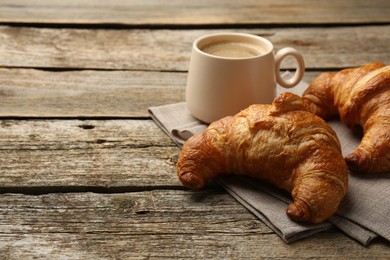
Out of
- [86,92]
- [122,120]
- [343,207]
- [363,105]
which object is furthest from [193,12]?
[343,207]

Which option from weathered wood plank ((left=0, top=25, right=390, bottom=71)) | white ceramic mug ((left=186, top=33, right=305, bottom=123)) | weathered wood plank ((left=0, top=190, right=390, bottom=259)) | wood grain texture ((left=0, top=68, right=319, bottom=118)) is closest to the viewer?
weathered wood plank ((left=0, top=190, right=390, bottom=259))

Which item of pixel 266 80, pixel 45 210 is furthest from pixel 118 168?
pixel 266 80

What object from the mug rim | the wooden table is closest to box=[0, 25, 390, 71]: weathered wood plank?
the wooden table

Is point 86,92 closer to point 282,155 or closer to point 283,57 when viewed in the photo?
point 283,57

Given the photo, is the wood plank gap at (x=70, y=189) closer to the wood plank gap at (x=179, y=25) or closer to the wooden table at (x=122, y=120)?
the wooden table at (x=122, y=120)

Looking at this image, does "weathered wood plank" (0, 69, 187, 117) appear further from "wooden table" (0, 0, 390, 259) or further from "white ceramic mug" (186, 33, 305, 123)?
"white ceramic mug" (186, 33, 305, 123)

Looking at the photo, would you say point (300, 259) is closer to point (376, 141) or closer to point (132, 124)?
point (376, 141)
